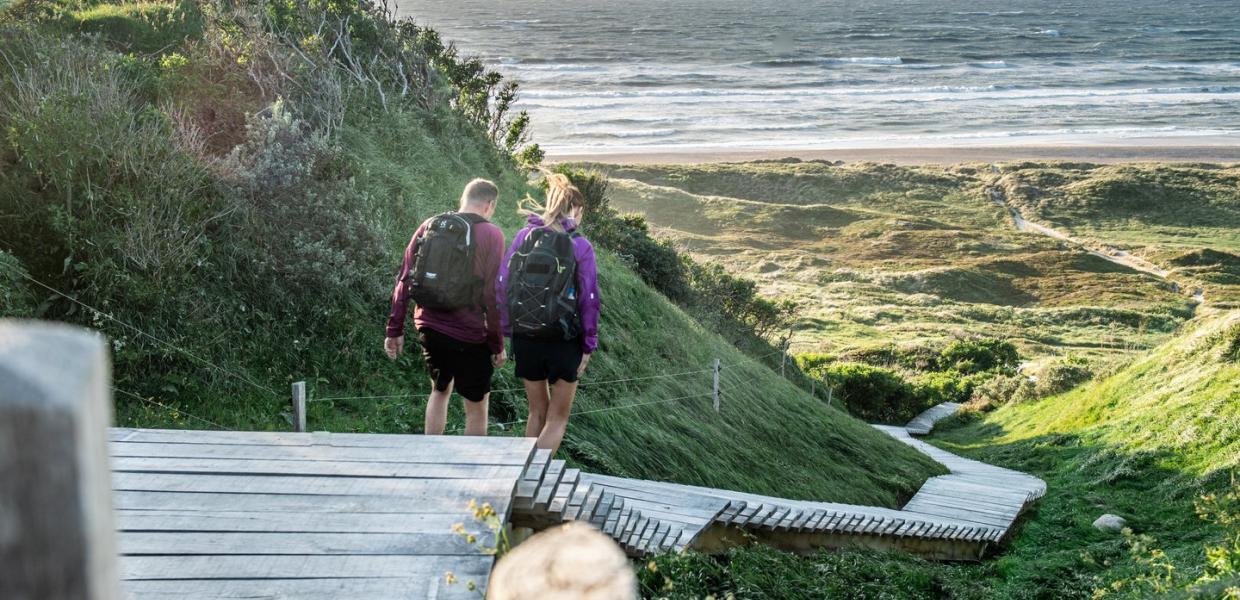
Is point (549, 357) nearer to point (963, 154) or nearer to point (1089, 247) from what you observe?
point (1089, 247)

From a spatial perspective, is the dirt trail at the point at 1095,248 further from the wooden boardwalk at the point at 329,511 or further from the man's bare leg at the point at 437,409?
the wooden boardwalk at the point at 329,511

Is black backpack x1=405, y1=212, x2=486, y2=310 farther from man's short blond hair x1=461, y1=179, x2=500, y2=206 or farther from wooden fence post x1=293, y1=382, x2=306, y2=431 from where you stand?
wooden fence post x1=293, y1=382, x2=306, y2=431

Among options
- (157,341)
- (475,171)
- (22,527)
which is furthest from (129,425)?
(475,171)

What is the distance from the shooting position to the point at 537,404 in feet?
21.4

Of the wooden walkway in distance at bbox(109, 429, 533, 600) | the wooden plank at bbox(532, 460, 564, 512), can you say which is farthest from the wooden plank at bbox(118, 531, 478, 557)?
the wooden plank at bbox(532, 460, 564, 512)

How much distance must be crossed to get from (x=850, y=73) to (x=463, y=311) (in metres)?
103

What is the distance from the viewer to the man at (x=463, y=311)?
242 inches

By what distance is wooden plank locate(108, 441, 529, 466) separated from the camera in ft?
15.5

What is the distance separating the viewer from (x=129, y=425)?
654 centimetres

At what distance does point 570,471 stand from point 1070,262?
1908 inches

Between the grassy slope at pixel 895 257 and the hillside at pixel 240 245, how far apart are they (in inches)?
975

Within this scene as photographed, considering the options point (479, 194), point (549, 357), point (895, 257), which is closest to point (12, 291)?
point (479, 194)

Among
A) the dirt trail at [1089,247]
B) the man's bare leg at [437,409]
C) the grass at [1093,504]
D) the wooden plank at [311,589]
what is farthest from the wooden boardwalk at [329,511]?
the dirt trail at [1089,247]

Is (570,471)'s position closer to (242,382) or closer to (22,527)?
(242,382)
